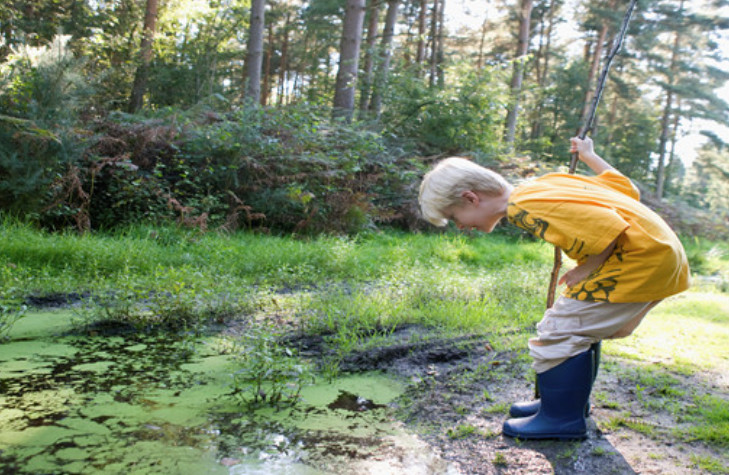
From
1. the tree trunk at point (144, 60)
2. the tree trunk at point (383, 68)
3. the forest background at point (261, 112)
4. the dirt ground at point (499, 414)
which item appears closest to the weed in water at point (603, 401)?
the dirt ground at point (499, 414)

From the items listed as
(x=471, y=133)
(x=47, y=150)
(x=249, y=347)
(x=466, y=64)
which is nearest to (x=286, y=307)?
(x=249, y=347)

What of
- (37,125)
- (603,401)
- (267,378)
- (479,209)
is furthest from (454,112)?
(267,378)

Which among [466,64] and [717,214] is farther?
[717,214]

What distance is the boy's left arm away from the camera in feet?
6.88

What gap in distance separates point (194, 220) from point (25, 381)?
152 inches

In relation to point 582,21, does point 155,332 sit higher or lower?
lower

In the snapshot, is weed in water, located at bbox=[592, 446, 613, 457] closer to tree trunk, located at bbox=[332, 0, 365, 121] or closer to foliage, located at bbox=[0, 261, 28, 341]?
foliage, located at bbox=[0, 261, 28, 341]

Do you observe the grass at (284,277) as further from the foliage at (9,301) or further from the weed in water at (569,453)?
the weed in water at (569,453)

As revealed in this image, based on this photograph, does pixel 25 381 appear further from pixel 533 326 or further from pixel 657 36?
pixel 657 36

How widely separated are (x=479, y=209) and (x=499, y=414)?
3.66 feet

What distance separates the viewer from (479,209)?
2398 millimetres

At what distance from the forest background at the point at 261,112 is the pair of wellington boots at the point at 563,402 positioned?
16.5 feet

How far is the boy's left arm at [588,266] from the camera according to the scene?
6.88 ft

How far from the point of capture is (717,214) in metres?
15.9
